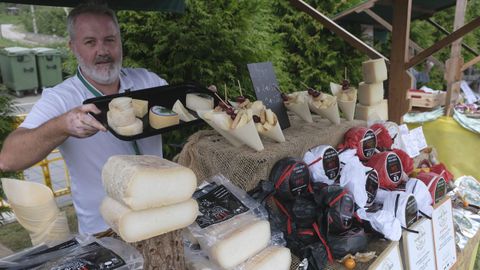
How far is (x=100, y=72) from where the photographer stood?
6.50ft

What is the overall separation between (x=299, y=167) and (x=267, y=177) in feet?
0.46

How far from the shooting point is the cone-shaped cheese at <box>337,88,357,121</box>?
2.15 metres

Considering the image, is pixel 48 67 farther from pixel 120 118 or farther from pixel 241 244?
pixel 241 244

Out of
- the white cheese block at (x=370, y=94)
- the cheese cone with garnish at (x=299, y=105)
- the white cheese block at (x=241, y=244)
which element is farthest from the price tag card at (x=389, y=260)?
the white cheese block at (x=370, y=94)

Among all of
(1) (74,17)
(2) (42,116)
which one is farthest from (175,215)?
(1) (74,17)

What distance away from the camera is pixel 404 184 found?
5.77 ft

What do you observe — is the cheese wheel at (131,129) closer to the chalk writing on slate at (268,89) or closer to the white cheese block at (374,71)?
the chalk writing on slate at (268,89)

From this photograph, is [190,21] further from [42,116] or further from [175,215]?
[175,215]

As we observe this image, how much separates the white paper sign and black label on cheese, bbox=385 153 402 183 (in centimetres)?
23

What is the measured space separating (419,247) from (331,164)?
1.71 feet

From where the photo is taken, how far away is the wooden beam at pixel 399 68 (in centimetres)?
297

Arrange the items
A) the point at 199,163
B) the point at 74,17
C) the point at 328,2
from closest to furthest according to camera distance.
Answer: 1. the point at 199,163
2. the point at 74,17
3. the point at 328,2

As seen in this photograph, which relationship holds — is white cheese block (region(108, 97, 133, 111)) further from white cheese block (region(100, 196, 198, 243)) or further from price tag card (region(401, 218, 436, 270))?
price tag card (region(401, 218, 436, 270))

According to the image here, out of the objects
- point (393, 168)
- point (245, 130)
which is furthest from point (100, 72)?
point (393, 168)
